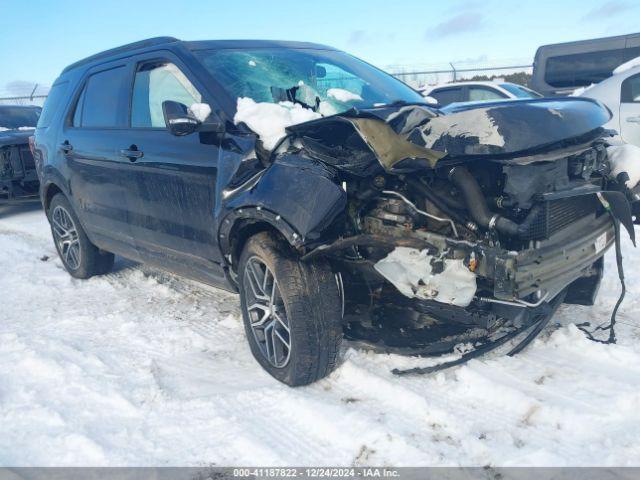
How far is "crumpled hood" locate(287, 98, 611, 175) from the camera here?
8.38 ft

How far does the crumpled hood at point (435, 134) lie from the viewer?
255 cm

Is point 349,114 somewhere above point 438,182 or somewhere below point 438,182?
above

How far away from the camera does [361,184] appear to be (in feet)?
9.27

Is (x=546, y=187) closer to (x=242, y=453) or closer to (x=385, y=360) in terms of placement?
(x=385, y=360)

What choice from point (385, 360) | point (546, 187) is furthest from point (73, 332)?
point (546, 187)

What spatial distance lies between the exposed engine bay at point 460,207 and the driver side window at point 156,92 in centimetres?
105

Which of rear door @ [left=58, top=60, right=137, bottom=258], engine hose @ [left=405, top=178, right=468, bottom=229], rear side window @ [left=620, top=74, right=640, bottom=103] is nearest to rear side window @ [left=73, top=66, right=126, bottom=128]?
rear door @ [left=58, top=60, right=137, bottom=258]

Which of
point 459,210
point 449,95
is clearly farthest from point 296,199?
point 449,95

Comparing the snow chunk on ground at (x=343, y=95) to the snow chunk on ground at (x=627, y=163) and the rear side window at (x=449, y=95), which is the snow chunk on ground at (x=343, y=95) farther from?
the rear side window at (x=449, y=95)

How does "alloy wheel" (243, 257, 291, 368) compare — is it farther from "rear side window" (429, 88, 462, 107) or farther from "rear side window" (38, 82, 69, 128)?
"rear side window" (429, 88, 462, 107)

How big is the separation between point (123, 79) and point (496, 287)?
10.8ft

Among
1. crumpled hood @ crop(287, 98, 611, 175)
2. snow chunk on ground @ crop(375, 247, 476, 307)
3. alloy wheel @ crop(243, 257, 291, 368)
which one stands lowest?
alloy wheel @ crop(243, 257, 291, 368)

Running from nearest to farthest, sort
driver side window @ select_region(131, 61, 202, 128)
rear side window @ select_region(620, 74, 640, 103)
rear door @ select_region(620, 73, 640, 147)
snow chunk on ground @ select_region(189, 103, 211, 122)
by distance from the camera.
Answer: snow chunk on ground @ select_region(189, 103, 211, 122)
driver side window @ select_region(131, 61, 202, 128)
rear door @ select_region(620, 73, 640, 147)
rear side window @ select_region(620, 74, 640, 103)

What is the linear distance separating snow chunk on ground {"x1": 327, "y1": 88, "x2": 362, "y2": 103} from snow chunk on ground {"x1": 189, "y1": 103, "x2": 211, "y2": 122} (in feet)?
2.80
